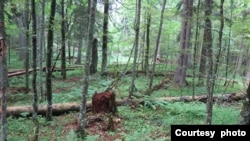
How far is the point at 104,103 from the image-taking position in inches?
437

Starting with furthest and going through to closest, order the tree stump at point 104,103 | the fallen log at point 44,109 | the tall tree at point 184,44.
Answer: the tall tree at point 184,44
the fallen log at point 44,109
the tree stump at point 104,103

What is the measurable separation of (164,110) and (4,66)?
7081mm

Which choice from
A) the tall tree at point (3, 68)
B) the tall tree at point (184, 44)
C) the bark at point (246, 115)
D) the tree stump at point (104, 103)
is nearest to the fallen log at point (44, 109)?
the tree stump at point (104, 103)

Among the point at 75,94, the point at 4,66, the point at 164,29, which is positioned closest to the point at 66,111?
the point at 75,94

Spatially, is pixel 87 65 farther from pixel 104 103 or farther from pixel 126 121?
pixel 126 121

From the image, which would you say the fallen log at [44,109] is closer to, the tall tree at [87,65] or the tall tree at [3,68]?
the tall tree at [87,65]

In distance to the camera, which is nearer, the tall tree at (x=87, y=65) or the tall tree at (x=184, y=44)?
the tall tree at (x=87, y=65)

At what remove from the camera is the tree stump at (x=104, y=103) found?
11117mm

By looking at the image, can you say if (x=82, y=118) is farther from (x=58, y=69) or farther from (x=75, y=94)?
(x=58, y=69)

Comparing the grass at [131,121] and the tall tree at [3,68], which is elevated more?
the tall tree at [3,68]

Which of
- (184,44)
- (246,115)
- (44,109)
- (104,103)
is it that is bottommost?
(44,109)

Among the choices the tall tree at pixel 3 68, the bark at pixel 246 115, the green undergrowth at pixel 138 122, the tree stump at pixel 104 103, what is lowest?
the green undergrowth at pixel 138 122

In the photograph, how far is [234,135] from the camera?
546 cm

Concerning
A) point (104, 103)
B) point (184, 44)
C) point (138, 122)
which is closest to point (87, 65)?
point (104, 103)
